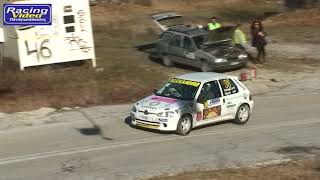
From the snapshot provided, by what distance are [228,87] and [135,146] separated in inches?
156

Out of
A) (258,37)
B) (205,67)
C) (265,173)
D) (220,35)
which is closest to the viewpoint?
(265,173)

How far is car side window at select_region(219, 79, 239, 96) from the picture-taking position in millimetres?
19266

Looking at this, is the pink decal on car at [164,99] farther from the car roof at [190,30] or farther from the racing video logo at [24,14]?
the car roof at [190,30]

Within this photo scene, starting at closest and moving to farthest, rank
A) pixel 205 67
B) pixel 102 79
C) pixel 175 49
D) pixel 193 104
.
Result: 1. pixel 193 104
2. pixel 102 79
3. pixel 205 67
4. pixel 175 49

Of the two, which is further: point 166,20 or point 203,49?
point 166,20

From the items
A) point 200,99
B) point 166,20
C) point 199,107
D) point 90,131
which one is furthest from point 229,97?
point 166,20

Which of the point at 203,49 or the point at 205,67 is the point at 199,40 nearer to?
the point at 203,49

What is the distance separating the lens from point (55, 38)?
26.6 meters

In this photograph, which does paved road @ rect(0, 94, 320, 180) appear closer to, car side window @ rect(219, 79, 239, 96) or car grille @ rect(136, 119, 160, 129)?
car grille @ rect(136, 119, 160, 129)

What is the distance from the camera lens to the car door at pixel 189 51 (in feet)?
94.7

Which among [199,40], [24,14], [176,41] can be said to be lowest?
[176,41]

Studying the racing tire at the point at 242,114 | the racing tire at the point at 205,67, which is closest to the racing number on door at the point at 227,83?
the racing tire at the point at 242,114

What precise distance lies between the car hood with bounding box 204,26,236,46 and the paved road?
7510mm

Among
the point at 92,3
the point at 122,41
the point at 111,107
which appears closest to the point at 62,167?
the point at 111,107
